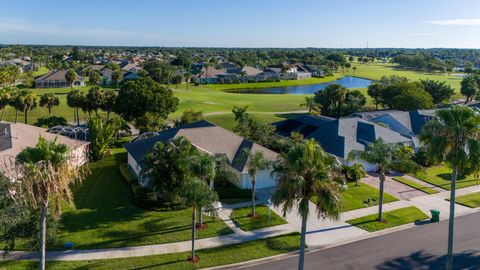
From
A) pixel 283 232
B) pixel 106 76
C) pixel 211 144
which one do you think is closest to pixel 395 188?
pixel 283 232

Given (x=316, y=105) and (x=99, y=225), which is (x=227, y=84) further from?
(x=99, y=225)

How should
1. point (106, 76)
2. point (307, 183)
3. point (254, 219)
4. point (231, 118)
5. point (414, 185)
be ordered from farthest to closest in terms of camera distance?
point (106, 76)
point (231, 118)
point (414, 185)
point (254, 219)
point (307, 183)

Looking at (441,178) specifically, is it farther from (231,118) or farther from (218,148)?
(231,118)

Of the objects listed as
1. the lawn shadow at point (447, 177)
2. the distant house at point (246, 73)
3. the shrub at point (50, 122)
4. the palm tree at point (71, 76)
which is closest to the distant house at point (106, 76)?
the palm tree at point (71, 76)

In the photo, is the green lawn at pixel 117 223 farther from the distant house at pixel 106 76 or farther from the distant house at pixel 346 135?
the distant house at pixel 106 76

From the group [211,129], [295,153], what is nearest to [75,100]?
[211,129]

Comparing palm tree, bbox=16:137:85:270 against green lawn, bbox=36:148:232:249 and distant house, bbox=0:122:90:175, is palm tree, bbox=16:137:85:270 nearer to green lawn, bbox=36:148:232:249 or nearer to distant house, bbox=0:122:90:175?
green lawn, bbox=36:148:232:249

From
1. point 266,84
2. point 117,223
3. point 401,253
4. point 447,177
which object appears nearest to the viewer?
point 401,253
